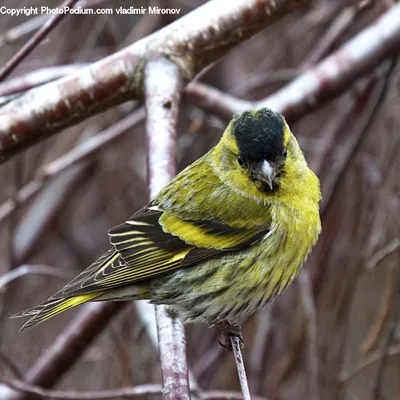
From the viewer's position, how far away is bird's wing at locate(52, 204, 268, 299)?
2893 mm

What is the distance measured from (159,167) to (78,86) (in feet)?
1.81

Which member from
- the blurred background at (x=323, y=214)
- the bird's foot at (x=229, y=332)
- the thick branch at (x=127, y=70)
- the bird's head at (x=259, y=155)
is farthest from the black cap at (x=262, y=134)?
the blurred background at (x=323, y=214)

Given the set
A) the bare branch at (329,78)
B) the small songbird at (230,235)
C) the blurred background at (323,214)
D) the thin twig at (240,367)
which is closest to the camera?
the thin twig at (240,367)

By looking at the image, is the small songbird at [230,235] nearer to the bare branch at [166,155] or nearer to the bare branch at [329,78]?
the bare branch at [166,155]

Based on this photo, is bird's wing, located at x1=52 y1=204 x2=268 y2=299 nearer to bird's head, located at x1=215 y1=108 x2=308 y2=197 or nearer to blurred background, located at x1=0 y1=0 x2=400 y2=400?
bird's head, located at x1=215 y1=108 x2=308 y2=197

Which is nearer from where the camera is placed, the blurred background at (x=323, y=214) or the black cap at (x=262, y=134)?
the black cap at (x=262, y=134)

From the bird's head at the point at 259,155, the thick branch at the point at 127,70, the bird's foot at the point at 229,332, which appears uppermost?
the thick branch at the point at 127,70

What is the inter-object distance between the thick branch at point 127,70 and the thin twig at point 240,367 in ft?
3.60

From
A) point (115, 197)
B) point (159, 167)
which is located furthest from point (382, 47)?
point (115, 197)

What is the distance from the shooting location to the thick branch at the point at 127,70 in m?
2.93

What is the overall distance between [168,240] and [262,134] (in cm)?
56

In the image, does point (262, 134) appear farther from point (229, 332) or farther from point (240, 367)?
point (240, 367)

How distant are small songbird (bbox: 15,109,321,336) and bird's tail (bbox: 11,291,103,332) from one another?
112 mm

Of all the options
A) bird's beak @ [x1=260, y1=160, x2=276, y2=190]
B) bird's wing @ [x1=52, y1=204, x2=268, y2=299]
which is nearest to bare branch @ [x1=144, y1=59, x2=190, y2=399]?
bird's wing @ [x1=52, y1=204, x2=268, y2=299]
